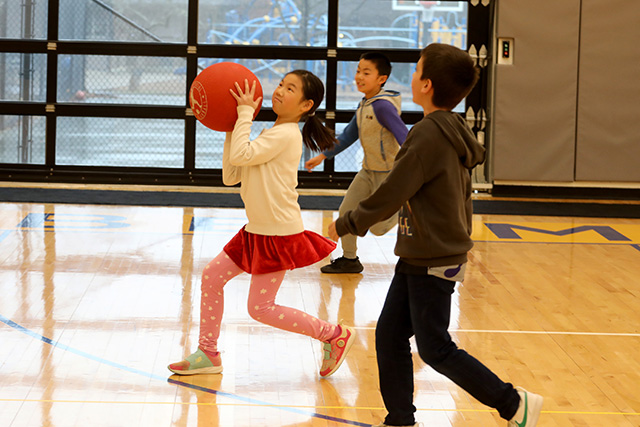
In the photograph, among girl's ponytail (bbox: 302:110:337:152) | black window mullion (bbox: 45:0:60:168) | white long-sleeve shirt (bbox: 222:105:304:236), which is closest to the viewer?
white long-sleeve shirt (bbox: 222:105:304:236)

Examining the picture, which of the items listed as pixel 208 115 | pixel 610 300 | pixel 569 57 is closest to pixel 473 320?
pixel 610 300

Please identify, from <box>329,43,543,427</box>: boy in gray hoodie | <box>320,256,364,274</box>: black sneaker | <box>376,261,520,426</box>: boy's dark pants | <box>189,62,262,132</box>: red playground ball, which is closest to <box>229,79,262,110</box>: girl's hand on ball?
<box>189,62,262,132</box>: red playground ball

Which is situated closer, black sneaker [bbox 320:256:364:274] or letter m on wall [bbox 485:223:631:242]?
black sneaker [bbox 320:256:364:274]

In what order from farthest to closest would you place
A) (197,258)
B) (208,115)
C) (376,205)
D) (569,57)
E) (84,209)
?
(569,57)
(84,209)
(197,258)
(208,115)
(376,205)

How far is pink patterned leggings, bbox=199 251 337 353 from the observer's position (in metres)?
3.38

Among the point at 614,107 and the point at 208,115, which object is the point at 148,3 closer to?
the point at 614,107

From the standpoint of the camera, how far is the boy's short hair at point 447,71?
8.49ft

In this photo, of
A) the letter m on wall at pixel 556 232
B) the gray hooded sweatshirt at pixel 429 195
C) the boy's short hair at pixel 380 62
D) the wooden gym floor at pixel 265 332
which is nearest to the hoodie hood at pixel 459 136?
the gray hooded sweatshirt at pixel 429 195

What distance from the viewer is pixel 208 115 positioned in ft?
11.1

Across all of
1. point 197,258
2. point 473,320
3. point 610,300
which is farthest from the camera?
point 197,258

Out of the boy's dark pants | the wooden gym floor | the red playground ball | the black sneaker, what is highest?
the red playground ball

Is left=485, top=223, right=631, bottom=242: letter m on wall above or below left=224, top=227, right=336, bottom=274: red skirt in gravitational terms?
below

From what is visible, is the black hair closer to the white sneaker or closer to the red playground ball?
the red playground ball

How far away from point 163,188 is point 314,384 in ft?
18.1
